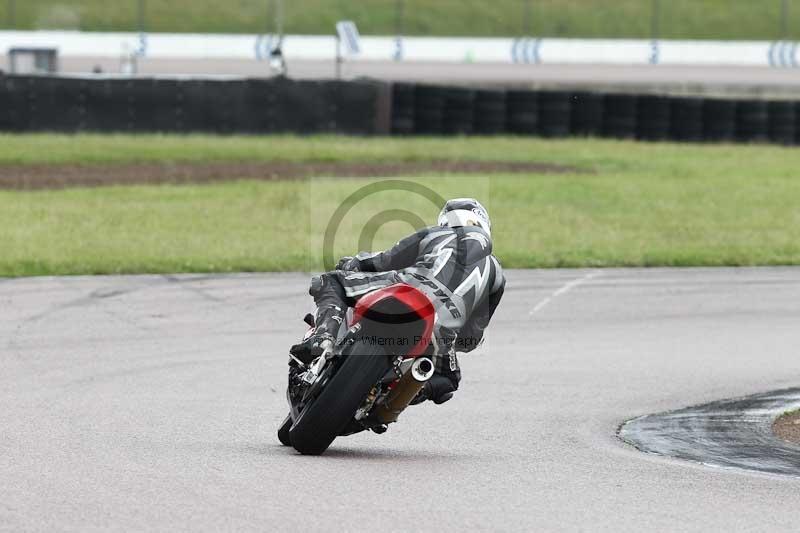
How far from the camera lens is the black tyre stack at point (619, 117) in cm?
2691

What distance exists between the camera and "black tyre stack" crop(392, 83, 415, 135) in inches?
1051

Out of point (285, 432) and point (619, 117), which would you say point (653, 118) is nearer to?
point (619, 117)

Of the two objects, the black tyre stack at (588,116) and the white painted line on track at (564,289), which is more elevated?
the black tyre stack at (588,116)

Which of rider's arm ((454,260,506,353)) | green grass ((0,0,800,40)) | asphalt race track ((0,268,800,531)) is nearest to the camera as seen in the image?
asphalt race track ((0,268,800,531))

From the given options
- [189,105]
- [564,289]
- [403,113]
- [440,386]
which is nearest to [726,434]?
[440,386]

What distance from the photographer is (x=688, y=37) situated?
44281mm

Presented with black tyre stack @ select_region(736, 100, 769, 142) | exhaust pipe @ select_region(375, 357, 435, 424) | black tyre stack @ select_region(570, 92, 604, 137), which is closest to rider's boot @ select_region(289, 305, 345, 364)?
exhaust pipe @ select_region(375, 357, 435, 424)

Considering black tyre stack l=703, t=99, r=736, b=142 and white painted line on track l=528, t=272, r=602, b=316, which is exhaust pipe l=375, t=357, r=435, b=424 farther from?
black tyre stack l=703, t=99, r=736, b=142

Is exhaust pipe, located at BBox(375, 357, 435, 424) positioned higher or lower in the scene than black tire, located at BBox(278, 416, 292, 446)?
higher

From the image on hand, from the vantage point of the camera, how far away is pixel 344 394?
7.08 metres

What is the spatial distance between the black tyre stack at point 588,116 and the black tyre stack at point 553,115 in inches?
5.4

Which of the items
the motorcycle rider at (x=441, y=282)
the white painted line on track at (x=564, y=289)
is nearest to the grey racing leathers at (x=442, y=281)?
the motorcycle rider at (x=441, y=282)

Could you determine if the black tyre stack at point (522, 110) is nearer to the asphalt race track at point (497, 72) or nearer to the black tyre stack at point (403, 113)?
the black tyre stack at point (403, 113)

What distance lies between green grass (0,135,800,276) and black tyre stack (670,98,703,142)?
1.27 ft
